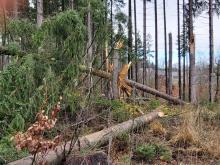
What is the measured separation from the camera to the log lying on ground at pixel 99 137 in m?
6.27

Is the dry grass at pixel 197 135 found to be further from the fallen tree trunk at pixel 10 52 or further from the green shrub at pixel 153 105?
the fallen tree trunk at pixel 10 52

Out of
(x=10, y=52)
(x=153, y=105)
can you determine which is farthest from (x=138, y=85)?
(x=10, y=52)

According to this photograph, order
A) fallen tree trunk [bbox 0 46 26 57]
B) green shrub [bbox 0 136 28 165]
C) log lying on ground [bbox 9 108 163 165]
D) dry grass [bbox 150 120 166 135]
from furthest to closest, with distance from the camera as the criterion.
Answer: dry grass [bbox 150 120 166 135], fallen tree trunk [bbox 0 46 26 57], green shrub [bbox 0 136 28 165], log lying on ground [bbox 9 108 163 165]

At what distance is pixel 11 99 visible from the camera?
8.02m

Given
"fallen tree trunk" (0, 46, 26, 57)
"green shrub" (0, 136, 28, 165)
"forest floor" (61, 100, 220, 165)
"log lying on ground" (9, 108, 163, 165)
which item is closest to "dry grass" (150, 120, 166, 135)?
"forest floor" (61, 100, 220, 165)

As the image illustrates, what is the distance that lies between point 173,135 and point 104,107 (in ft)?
5.55

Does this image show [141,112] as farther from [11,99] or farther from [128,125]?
[11,99]

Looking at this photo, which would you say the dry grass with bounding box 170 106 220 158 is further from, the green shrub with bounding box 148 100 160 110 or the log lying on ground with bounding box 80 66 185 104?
the green shrub with bounding box 148 100 160 110

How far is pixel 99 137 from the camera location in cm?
788

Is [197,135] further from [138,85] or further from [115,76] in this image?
[138,85]

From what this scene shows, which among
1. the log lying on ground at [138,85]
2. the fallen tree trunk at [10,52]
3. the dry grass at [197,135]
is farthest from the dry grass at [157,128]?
the fallen tree trunk at [10,52]

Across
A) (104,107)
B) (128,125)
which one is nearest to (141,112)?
(104,107)

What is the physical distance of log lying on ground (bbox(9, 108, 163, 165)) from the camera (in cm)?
627

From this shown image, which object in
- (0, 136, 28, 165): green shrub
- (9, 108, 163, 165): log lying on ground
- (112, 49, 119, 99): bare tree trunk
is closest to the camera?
(9, 108, 163, 165): log lying on ground
